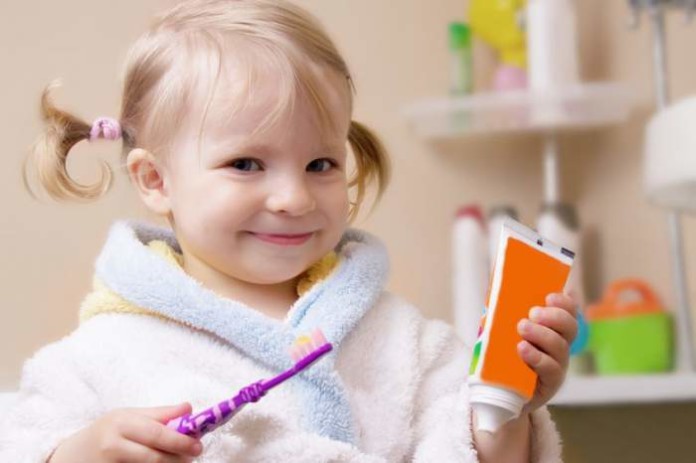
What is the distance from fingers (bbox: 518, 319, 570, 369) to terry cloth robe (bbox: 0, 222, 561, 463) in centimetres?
9

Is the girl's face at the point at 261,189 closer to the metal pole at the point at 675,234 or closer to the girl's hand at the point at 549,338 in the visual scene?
the girl's hand at the point at 549,338

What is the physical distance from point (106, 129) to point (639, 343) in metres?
1.03

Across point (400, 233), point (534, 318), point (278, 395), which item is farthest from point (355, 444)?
point (400, 233)

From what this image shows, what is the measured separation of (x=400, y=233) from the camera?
1.73 metres

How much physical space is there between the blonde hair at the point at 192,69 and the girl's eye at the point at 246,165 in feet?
0.09

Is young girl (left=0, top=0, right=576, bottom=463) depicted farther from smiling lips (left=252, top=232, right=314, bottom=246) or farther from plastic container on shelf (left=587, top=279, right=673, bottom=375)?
plastic container on shelf (left=587, top=279, right=673, bottom=375)

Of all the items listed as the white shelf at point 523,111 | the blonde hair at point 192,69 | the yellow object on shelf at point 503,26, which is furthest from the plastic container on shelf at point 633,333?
the blonde hair at point 192,69

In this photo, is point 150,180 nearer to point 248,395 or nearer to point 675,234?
point 248,395

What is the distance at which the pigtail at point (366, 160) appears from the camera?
0.88 meters

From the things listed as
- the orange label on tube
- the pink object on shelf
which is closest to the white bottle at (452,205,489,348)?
the pink object on shelf

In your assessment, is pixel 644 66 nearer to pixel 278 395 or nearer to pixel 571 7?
pixel 571 7

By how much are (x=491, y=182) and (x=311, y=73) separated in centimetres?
112

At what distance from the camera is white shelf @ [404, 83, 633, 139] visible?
1.64 metres

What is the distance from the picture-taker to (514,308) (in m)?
0.63
